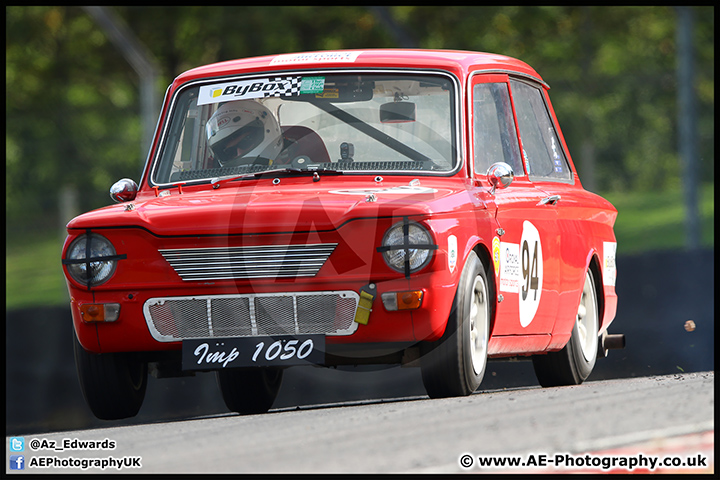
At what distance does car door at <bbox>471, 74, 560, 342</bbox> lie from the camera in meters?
7.12

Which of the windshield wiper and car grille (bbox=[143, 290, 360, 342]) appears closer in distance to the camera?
car grille (bbox=[143, 290, 360, 342])

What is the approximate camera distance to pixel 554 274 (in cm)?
780

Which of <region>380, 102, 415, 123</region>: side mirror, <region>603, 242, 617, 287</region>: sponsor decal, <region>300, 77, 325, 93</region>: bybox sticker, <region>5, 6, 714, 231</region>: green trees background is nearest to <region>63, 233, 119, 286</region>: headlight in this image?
<region>300, 77, 325, 93</region>: bybox sticker

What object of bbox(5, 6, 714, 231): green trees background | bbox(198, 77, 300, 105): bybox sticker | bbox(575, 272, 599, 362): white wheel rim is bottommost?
bbox(575, 272, 599, 362): white wheel rim

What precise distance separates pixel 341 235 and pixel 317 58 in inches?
73.0

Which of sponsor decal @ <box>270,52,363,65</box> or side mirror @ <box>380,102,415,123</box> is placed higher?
sponsor decal @ <box>270,52,363,65</box>

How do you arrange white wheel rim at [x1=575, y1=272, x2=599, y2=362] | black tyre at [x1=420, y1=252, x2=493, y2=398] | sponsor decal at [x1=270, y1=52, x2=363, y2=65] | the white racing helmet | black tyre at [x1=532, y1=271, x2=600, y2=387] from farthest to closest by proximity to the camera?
white wheel rim at [x1=575, y1=272, x2=599, y2=362], black tyre at [x1=532, y1=271, x2=600, y2=387], sponsor decal at [x1=270, y1=52, x2=363, y2=65], the white racing helmet, black tyre at [x1=420, y1=252, x2=493, y2=398]

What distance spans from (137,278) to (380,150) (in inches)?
64.6

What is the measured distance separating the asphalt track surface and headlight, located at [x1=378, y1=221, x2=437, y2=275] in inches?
27.1

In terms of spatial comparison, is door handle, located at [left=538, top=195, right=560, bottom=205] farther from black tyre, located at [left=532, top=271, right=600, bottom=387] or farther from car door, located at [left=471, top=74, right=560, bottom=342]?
black tyre, located at [left=532, top=271, right=600, bottom=387]

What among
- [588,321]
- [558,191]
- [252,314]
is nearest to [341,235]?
[252,314]

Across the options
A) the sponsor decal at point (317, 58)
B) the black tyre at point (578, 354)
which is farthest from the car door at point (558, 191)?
the sponsor decal at point (317, 58)

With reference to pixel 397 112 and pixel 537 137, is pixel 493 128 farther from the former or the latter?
pixel 537 137

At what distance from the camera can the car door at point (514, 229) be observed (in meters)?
7.12
